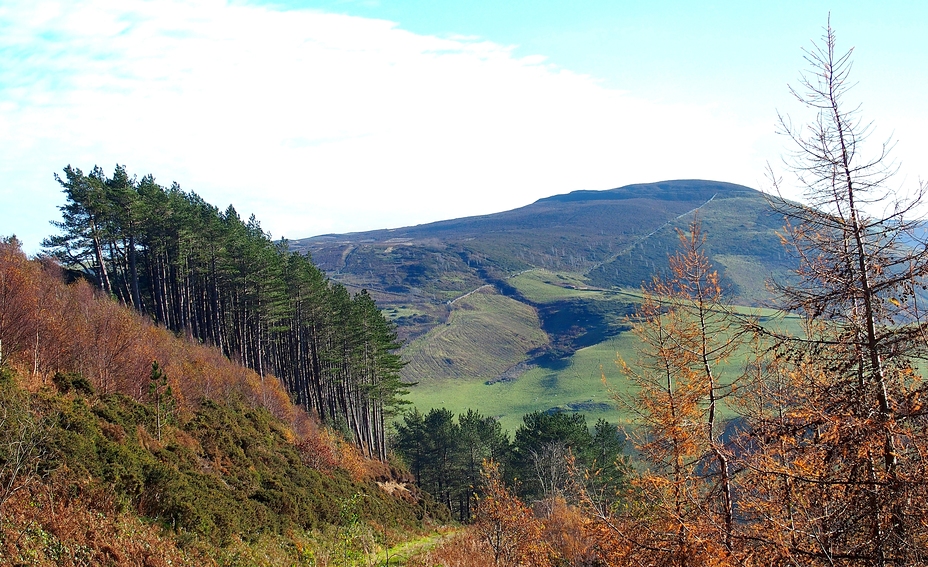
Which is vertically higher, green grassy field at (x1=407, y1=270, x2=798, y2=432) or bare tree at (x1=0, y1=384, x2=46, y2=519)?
bare tree at (x1=0, y1=384, x2=46, y2=519)

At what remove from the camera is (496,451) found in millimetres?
57625

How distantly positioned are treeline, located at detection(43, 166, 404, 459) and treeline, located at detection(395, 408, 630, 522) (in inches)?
237

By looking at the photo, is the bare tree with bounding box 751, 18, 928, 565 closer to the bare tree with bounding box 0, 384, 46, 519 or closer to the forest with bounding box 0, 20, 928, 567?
the forest with bounding box 0, 20, 928, 567

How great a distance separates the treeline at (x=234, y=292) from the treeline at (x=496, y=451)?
602cm

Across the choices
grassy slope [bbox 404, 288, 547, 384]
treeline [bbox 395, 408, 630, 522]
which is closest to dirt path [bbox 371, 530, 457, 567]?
treeline [bbox 395, 408, 630, 522]

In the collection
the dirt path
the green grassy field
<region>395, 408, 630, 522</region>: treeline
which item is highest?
the dirt path

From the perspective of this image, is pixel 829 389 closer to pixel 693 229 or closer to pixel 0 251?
pixel 693 229

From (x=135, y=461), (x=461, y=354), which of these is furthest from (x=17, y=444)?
(x=461, y=354)

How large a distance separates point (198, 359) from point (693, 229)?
27.4 metres

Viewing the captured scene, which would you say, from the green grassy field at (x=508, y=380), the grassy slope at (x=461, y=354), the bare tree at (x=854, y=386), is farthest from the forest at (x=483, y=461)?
the grassy slope at (x=461, y=354)

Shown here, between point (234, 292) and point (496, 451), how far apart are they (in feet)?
92.6

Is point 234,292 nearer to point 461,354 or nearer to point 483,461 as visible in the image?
point 483,461

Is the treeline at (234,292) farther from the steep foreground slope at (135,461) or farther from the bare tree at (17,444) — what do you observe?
the bare tree at (17,444)

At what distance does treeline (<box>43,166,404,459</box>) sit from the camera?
38562mm
